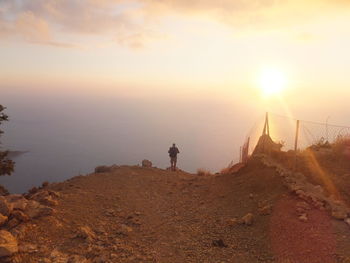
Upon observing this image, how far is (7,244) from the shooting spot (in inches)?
254

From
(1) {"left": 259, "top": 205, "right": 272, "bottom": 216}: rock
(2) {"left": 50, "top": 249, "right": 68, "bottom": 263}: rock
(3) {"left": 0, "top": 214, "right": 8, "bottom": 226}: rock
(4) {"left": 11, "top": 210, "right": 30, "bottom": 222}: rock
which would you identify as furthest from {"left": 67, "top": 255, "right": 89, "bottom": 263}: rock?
(1) {"left": 259, "top": 205, "right": 272, "bottom": 216}: rock

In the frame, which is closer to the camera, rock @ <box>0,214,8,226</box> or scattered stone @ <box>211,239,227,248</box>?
rock @ <box>0,214,8,226</box>

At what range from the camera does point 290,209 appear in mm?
8398

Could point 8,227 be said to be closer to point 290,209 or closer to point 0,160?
point 290,209

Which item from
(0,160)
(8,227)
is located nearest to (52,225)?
(8,227)

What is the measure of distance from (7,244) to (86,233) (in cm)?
179

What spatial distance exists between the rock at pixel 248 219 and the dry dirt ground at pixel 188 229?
11 centimetres

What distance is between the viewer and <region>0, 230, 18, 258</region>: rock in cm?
628

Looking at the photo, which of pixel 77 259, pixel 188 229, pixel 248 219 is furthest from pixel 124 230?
pixel 248 219

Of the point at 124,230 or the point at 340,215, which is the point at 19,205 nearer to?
the point at 124,230

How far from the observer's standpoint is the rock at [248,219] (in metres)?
8.48

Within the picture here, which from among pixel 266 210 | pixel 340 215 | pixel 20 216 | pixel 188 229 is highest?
pixel 340 215

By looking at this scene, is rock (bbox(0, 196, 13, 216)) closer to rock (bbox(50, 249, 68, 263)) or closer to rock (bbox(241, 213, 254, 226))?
→ rock (bbox(50, 249, 68, 263))

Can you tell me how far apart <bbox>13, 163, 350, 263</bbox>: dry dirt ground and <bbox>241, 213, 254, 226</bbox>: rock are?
0.11 m
